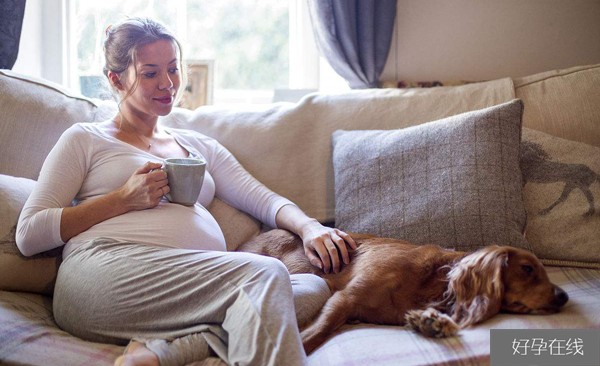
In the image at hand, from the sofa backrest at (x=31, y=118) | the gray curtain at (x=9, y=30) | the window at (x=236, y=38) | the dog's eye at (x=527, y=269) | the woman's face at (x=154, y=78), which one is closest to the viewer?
the dog's eye at (x=527, y=269)

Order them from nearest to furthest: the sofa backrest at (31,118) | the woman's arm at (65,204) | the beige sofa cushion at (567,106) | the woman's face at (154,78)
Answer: the woman's arm at (65,204) → the woman's face at (154,78) → the sofa backrest at (31,118) → the beige sofa cushion at (567,106)

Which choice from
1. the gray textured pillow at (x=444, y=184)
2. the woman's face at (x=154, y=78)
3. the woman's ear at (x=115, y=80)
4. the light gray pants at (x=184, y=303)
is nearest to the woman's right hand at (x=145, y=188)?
the light gray pants at (x=184, y=303)

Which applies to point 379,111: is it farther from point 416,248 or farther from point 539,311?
point 539,311

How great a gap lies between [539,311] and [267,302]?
→ 27.1 inches

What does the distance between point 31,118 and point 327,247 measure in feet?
3.62

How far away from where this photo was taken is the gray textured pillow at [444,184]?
5.59ft

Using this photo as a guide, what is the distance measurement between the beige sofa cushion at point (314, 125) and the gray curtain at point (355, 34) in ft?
1.47

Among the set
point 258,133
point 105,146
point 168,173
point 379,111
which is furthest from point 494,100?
point 105,146

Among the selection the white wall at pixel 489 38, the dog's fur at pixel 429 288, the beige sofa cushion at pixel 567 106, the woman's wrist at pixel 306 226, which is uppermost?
the white wall at pixel 489 38

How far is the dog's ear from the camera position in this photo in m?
1.41

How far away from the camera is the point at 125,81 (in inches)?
72.2

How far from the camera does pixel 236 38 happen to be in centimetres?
305

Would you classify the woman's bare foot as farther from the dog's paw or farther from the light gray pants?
the dog's paw

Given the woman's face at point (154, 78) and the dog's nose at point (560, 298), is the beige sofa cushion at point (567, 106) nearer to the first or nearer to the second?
the dog's nose at point (560, 298)
